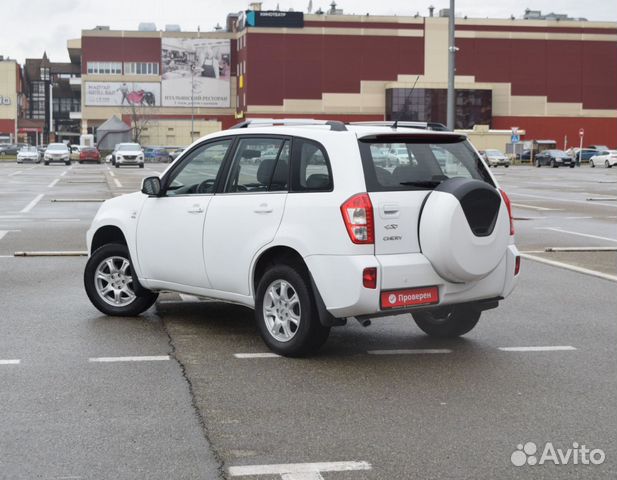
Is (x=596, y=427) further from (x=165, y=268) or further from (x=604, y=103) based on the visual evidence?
(x=604, y=103)

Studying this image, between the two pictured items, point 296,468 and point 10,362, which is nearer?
point 296,468

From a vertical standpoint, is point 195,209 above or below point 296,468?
above

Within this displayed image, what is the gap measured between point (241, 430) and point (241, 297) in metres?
2.36

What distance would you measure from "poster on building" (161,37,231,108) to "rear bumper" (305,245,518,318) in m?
114

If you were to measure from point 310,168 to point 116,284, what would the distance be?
2.57 m

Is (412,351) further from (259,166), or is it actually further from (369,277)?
(259,166)

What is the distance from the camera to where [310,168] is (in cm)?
708

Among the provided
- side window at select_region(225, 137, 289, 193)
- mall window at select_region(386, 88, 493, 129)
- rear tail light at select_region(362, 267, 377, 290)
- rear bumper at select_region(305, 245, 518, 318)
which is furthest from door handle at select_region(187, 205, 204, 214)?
mall window at select_region(386, 88, 493, 129)

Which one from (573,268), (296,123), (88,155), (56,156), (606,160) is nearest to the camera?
(296,123)

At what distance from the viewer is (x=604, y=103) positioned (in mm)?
109750

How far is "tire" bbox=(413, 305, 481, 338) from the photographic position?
789 cm

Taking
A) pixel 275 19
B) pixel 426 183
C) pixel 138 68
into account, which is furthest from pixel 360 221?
pixel 138 68

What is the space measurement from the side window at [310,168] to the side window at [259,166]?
0.35 feet

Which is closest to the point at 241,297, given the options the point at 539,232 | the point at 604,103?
the point at 539,232
